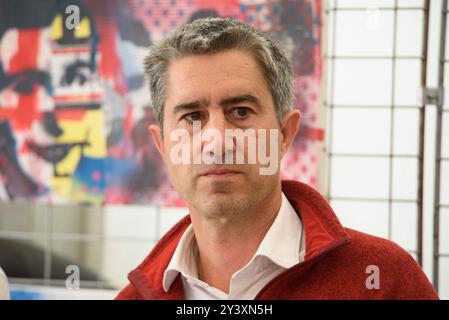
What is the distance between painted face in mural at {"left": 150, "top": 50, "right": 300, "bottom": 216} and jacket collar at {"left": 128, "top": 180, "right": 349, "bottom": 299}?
0.09 m

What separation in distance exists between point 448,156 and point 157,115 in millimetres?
1262

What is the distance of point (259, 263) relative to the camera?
126 cm

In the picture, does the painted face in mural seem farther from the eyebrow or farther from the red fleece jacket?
the red fleece jacket

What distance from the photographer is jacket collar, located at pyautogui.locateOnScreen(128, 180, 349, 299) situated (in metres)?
1.20

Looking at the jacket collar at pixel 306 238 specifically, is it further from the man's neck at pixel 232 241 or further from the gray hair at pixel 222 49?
the gray hair at pixel 222 49

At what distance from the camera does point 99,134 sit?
2.34 m

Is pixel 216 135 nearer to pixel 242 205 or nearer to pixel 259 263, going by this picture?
pixel 242 205

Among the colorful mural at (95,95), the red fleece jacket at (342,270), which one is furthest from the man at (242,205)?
the colorful mural at (95,95)

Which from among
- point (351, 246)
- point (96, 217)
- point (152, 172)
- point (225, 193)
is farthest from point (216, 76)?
point (96, 217)

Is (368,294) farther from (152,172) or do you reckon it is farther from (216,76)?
(152,172)

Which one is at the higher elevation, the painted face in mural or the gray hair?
the gray hair

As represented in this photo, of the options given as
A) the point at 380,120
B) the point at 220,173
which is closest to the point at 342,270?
the point at 220,173

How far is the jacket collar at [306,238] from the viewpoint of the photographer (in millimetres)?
1197

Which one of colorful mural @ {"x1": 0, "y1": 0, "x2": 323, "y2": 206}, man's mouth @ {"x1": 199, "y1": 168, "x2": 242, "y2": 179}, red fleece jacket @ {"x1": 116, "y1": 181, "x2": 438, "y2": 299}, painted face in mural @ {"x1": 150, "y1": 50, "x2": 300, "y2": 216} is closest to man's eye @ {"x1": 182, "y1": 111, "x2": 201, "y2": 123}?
painted face in mural @ {"x1": 150, "y1": 50, "x2": 300, "y2": 216}
